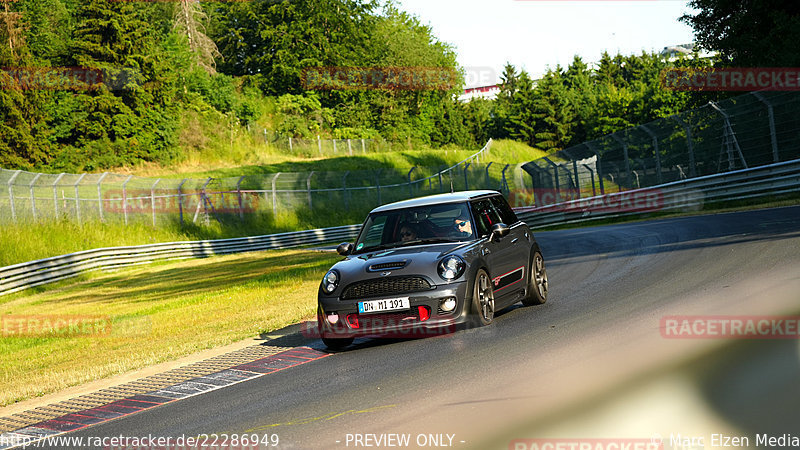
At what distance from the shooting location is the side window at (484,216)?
10188 millimetres

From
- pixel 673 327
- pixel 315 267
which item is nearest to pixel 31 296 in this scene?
pixel 315 267

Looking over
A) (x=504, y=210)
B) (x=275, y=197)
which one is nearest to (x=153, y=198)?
(x=275, y=197)

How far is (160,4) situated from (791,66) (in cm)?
6250

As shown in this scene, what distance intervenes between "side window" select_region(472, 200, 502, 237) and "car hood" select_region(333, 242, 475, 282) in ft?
1.79

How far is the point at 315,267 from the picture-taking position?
23.4 m

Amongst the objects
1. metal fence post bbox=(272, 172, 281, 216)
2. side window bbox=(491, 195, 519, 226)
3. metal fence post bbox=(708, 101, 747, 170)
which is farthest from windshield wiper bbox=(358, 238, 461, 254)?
metal fence post bbox=(272, 172, 281, 216)

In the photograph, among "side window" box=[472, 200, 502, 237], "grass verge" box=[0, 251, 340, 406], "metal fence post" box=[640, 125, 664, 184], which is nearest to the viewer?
"side window" box=[472, 200, 502, 237]

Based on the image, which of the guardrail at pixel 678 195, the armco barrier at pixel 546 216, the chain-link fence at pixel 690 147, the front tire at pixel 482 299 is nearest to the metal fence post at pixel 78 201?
the armco barrier at pixel 546 216

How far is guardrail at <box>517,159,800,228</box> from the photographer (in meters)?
24.4

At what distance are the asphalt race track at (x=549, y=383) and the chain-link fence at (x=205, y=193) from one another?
25507mm

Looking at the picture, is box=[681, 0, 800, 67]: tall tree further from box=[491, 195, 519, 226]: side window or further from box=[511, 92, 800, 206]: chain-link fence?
box=[491, 195, 519, 226]: side window

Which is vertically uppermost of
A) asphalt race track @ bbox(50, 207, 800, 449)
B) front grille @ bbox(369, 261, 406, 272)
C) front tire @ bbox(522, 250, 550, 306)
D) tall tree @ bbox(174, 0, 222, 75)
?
tall tree @ bbox(174, 0, 222, 75)

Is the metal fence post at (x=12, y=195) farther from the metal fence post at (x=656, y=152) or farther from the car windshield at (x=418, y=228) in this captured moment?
the car windshield at (x=418, y=228)

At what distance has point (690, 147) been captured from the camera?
26.8 m
